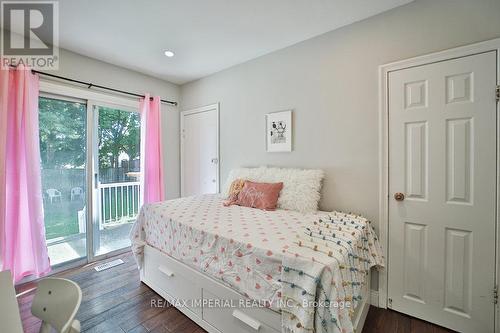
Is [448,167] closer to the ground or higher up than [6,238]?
higher up

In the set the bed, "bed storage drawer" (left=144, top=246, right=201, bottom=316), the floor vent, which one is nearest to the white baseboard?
the bed

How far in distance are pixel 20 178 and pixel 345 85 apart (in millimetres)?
3283

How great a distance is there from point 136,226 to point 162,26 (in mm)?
1991

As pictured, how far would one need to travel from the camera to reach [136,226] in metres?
2.29

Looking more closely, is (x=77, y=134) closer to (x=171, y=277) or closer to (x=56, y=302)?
(x=171, y=277)

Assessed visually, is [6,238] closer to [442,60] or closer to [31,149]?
[31,149]

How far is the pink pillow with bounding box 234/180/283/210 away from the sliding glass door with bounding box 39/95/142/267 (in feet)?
6.06

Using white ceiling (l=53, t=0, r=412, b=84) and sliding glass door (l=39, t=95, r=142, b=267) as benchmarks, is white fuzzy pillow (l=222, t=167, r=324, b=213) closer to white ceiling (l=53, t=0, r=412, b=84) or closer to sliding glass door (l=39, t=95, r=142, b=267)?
white ceiling (l=53, t=0, r=412, b=84)

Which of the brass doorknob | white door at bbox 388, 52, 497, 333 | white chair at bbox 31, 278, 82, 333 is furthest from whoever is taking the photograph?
the brass doorknob

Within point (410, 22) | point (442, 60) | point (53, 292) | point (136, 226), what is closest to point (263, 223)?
point (53, 292)

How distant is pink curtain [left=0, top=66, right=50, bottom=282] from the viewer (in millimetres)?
2080

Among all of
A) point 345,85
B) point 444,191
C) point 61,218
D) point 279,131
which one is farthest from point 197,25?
point 61,218

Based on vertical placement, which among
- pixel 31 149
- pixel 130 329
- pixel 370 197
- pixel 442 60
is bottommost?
pixel 130 329

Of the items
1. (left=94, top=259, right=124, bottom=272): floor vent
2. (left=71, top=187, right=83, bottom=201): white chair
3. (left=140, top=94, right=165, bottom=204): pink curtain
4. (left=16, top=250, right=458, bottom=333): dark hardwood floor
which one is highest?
(left=140, top=94, right=165, bottom=204): pink curtain
